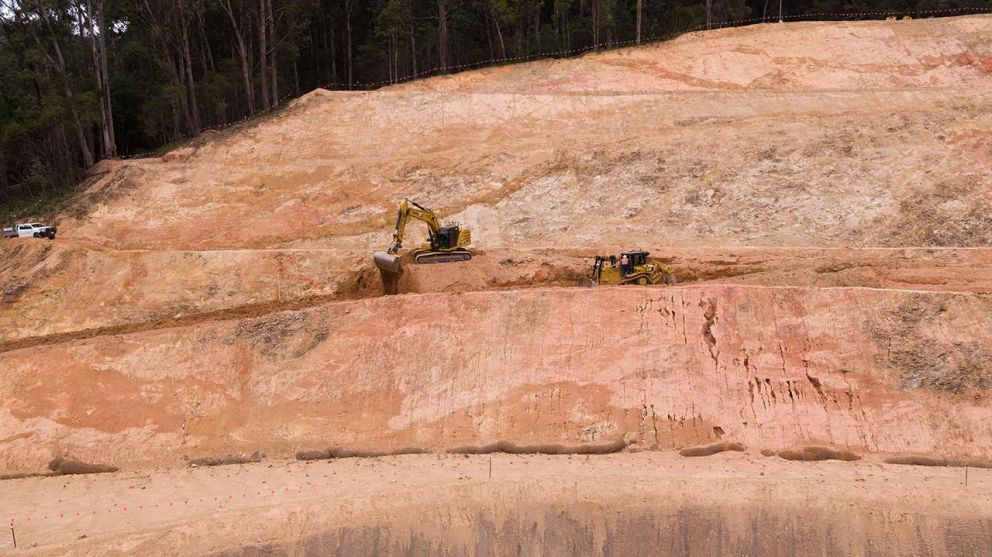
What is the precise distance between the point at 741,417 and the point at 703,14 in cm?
3714

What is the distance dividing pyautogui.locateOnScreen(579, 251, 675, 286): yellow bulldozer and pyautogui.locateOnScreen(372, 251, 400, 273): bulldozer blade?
5565 mm

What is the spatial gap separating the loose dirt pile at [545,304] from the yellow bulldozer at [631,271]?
4.08 feet

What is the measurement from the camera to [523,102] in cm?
3772

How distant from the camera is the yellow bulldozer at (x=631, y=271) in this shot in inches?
989

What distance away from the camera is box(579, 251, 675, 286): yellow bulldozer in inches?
989

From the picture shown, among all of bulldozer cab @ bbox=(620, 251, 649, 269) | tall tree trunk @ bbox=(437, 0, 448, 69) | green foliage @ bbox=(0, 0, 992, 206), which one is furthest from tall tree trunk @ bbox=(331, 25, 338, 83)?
bulldozer cab @ bbox=(620, 251, 649, 269)

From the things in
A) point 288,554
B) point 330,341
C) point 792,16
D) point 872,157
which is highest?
point 792,16

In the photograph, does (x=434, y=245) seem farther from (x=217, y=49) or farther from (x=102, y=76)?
(x=217, y=49)

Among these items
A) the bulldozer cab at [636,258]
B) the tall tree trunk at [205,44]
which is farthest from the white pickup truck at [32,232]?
the bulldozer cab at [636,258]

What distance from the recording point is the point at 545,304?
23.6 meters

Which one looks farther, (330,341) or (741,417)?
(330,341)

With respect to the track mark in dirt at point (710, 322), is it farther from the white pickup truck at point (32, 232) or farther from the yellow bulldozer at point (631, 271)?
the white pickup truck at point (32, 232)

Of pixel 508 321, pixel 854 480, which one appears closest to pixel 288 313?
pixel 508 321

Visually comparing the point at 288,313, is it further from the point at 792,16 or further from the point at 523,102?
the point at 792,16
